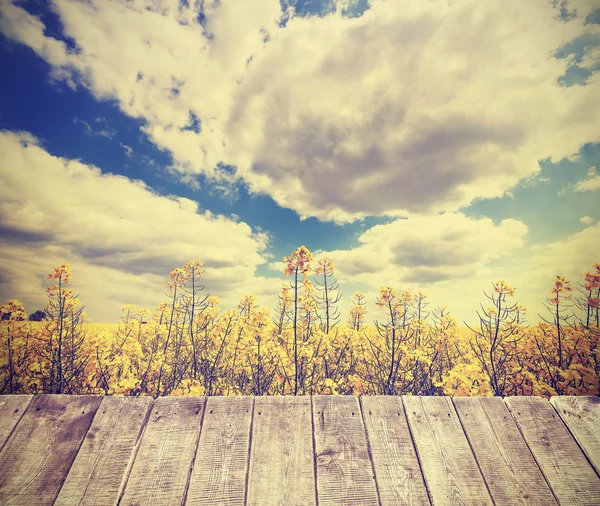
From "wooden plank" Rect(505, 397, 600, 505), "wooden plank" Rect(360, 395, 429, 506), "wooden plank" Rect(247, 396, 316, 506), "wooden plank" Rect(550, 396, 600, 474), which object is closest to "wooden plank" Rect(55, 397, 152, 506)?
"wooden plank" Rect(247, 396, 316, 506)

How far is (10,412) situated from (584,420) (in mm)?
4570

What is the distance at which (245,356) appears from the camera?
5.64 meters

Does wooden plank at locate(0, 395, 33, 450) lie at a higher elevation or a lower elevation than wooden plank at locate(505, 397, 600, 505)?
higher

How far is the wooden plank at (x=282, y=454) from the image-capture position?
2.29 meters

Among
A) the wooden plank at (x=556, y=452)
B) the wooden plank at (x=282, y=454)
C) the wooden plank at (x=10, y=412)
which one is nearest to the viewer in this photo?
the wooden plank at (x=282, y=454)

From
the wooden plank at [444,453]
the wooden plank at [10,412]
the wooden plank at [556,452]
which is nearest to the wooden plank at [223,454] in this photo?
the wooden plank at [444,453]

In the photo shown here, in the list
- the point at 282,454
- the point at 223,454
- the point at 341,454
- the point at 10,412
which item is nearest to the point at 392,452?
the point at 341,454

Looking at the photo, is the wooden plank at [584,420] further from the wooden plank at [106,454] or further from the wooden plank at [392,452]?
the wooden plank at [106,454]

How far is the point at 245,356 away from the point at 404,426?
3.37 m

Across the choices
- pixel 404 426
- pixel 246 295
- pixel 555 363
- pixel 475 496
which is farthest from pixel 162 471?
pixel 555 363

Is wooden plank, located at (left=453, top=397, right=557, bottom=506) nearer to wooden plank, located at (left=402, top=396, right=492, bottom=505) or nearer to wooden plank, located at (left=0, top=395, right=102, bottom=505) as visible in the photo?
wooden plank, located at (left=402, top=396, right=492, bottom=505)

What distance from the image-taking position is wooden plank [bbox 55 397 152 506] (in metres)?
2.29

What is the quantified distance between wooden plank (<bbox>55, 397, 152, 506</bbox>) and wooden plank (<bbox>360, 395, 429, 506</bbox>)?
1722mm

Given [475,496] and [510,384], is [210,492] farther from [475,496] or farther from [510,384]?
[510,384]
